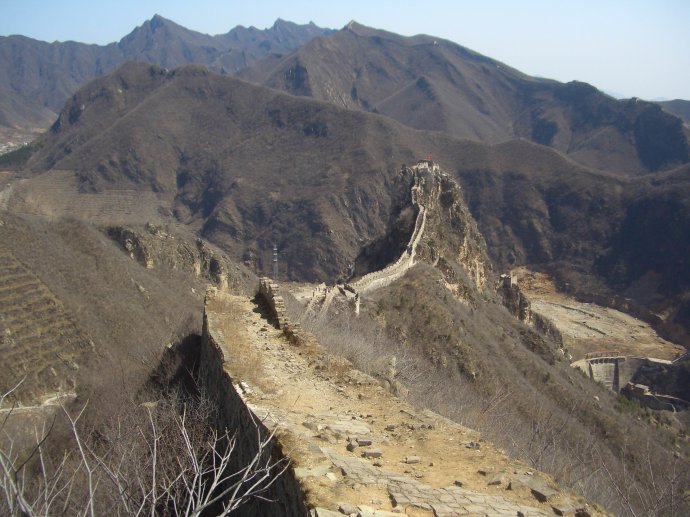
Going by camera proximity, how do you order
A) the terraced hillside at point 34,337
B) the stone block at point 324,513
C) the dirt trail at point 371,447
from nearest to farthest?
the stone block at point 324,513, the dirt trail at point 371,447, the terraced hillside at point 34,337

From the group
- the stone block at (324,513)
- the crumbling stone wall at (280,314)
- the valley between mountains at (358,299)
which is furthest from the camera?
the crumbling stone wall at (280,314)

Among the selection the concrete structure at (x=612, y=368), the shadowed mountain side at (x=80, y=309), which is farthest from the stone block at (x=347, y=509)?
the concrete structure at (x=612, y=368)

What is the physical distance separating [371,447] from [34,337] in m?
25.8

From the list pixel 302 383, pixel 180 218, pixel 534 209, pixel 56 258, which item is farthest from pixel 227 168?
pixel 302 383

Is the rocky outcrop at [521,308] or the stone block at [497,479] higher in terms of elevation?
the stone block at [497,479]

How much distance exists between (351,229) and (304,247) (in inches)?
426

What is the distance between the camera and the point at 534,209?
348 feet

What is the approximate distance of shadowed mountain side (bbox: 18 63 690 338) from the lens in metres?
98.5

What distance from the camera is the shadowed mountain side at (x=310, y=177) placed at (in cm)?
9850

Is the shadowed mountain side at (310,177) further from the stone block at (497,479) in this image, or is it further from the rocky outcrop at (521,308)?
the stone block at (497,479)

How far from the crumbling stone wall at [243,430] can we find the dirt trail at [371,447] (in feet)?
0.64

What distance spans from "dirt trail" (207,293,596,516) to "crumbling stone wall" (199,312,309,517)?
0.20 meters

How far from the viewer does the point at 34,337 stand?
30.1m

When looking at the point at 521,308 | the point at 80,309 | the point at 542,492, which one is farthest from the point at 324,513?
the point at 521,308
